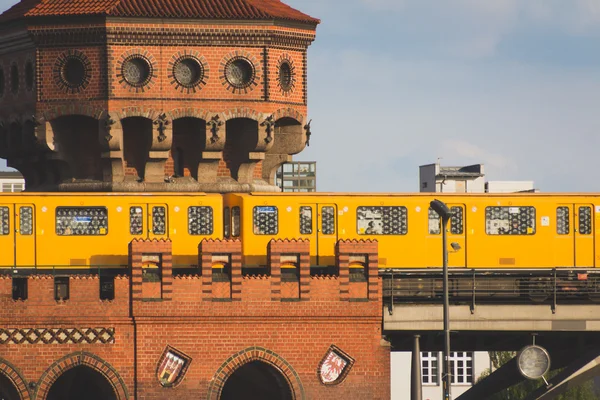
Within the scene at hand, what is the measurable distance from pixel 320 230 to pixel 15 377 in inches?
500

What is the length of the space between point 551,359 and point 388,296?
8.46m

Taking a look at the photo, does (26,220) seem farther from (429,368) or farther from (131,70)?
(429,368)

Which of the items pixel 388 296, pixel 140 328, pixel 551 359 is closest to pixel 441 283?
pixel 388 296

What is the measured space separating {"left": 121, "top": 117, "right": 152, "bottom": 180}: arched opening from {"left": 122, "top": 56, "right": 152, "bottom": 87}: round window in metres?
1.47

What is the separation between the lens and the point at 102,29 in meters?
68.9

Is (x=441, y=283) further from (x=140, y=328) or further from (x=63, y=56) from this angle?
(x=63, y=56)

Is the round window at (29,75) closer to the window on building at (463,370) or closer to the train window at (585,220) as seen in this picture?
the train window at (585,220)

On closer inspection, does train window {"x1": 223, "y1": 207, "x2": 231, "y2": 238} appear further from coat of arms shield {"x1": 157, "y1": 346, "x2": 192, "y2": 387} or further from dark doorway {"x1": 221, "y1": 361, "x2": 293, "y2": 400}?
coat of arms shield {"x1": 157, "y1": 346, "x2": 192, "y2": 387}

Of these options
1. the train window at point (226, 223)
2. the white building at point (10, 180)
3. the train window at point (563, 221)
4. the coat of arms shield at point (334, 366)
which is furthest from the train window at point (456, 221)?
the white building at point (10, 180)

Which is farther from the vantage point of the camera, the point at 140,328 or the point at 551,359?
the point at 551,359

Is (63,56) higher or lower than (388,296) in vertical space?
higher

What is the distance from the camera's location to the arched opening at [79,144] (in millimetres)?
70438

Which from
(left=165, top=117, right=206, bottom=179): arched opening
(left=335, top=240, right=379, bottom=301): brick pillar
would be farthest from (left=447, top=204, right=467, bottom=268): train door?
(left=165, top=117, right=206, bottom=179): arched opening

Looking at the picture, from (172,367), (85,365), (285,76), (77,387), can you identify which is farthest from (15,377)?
(285,76)
